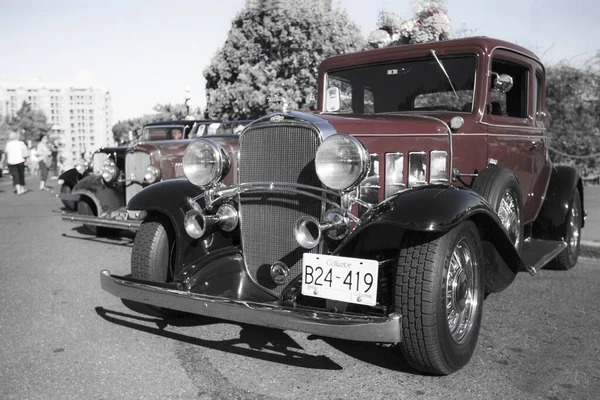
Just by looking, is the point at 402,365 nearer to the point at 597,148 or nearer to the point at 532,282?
the point at 532,282

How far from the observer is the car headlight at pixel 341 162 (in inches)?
106

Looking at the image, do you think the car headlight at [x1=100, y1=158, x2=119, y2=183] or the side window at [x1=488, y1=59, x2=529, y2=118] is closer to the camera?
the side window at [x1=488, y1=59, x2=529, y2=118]

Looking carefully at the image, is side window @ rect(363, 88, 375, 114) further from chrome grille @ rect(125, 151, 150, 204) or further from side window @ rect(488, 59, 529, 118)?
chrome grille @ rect(125, 151, 150, 204)

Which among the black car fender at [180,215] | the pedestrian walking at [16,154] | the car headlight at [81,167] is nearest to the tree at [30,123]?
the pedestrian walking at [16,154]

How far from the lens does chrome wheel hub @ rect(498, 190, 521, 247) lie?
368cm

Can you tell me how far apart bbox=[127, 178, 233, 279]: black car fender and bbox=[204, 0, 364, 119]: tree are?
30.3 feet

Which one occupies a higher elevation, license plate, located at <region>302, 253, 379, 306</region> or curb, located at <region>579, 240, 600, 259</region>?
license plate, located at <region>302, 253, 379, 306</region>

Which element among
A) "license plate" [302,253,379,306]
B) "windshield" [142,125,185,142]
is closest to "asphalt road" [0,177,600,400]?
"license plate" [302,253,379,306]

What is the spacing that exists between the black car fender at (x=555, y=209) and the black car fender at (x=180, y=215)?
2.81m

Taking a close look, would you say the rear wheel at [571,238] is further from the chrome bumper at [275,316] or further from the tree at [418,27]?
the tree at [418,27]

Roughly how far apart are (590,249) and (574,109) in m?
5.30

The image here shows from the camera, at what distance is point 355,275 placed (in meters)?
2.53

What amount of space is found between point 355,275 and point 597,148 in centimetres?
919

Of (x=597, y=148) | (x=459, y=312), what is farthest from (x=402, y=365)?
(x=597, y=148)
